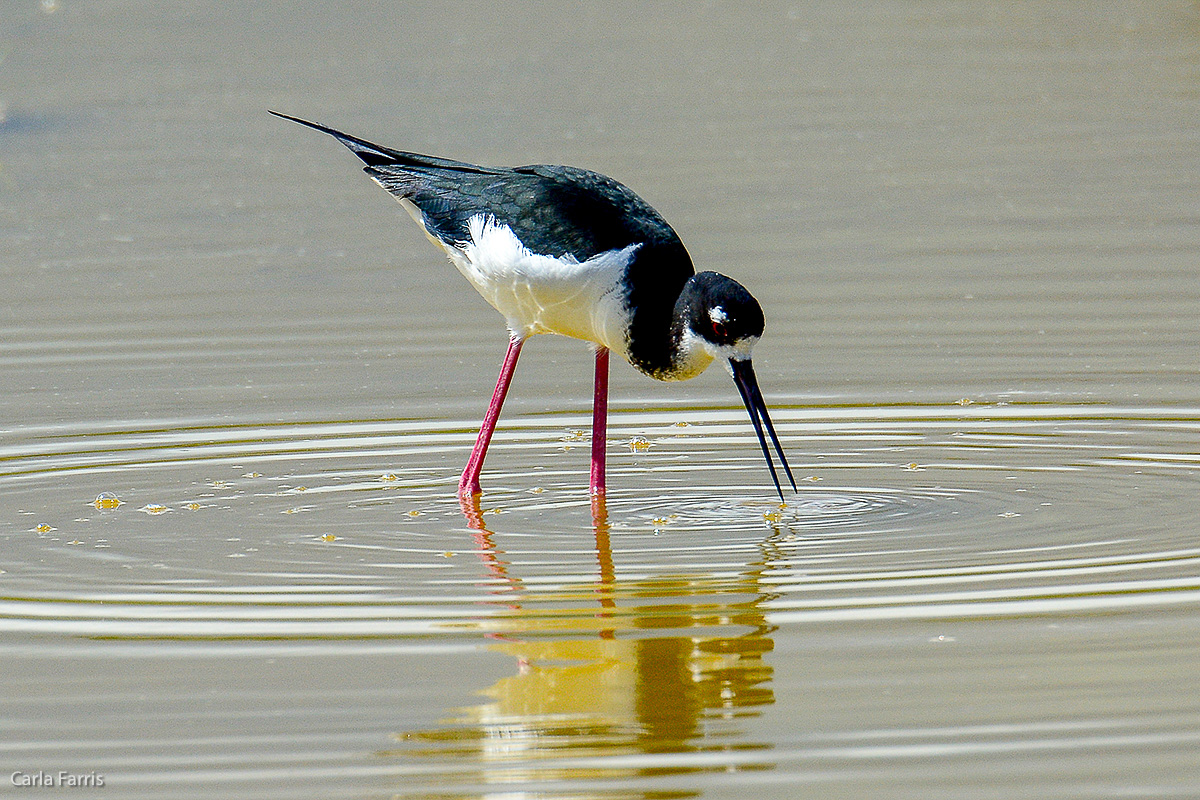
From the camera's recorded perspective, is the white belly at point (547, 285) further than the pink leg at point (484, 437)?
No

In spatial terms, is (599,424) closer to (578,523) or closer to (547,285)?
(547,285)

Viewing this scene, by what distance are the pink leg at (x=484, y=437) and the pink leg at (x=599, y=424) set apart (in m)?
0.37

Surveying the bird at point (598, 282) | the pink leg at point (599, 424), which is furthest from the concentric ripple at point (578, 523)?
the bird at point (598, 282)

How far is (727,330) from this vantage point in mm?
7547

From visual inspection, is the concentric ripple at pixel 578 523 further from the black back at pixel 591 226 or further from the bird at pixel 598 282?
the black back at pixel 591 226

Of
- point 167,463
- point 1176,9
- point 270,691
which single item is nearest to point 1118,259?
point 167,463

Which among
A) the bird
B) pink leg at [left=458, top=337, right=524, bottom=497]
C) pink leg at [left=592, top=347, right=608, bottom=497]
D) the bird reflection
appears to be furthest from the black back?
the bird reflection

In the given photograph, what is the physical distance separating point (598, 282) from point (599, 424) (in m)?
0.68

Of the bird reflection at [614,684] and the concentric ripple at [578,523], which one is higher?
the bird reflection at [614,684]

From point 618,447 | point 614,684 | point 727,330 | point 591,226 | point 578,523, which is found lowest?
point 618,447

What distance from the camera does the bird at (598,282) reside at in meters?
7.65

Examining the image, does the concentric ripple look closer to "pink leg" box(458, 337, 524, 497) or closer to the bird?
"pink leg" box(458, 337, 524, 497)

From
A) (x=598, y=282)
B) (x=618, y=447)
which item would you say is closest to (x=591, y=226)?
(x=598, y=282)

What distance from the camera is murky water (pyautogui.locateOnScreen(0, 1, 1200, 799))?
17.5 feet
